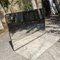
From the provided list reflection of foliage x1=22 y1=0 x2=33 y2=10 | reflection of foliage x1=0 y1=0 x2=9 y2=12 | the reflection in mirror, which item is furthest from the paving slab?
reflection of foliage x1=22 y1=0 x2=33 y2=10

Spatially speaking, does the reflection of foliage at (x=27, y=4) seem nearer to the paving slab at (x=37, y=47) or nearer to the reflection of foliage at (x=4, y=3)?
the reflection of foliage at (x=4, y=3)

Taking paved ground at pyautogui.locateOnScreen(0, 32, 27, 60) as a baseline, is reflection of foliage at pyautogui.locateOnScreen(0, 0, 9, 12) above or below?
above

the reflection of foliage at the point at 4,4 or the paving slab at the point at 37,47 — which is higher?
the reflection of foliage at the point at 4,4

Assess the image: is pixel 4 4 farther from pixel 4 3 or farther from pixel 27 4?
pixel 27 4

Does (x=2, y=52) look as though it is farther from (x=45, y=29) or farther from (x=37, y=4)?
(x=37, y=4)

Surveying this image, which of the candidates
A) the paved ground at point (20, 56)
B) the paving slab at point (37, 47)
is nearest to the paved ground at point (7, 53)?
the paved ground at point (20, 56)

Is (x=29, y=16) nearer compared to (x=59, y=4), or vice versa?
(x=29, y=16)

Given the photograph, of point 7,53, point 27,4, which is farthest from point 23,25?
point 27,4

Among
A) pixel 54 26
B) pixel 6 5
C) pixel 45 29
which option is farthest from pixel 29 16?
pixel 6 5

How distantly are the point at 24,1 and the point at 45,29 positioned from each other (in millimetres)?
3376

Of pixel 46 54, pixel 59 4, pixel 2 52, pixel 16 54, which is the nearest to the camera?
pixel 46 54

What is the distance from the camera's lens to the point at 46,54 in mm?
3613

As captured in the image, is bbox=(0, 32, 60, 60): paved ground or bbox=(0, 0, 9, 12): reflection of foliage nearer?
bbox=(0, 32, 60, 60): paved ground

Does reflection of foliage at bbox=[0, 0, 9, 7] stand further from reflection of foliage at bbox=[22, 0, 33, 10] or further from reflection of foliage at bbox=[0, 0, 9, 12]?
reflection of foliage at bbox=[22, 0, 33, 10]
